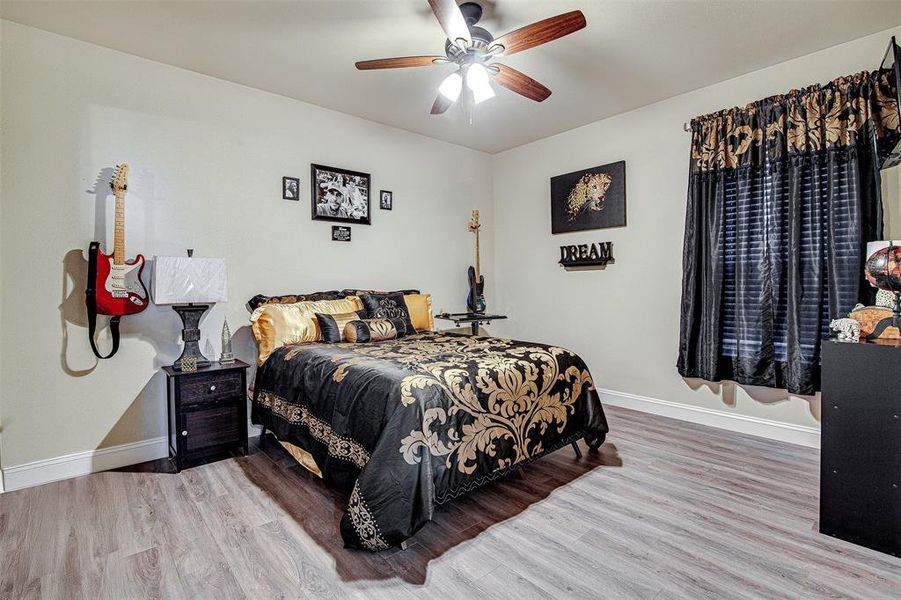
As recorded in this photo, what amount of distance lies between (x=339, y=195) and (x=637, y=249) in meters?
2.73

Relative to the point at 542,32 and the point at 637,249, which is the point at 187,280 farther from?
the point at 637,249

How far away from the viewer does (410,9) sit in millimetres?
2467

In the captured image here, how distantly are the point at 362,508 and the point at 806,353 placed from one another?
3.00 m

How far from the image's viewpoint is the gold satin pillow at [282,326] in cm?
317

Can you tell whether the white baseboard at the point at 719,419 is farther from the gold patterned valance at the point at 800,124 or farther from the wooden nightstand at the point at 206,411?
the wooden nightstand at the point at 206,411

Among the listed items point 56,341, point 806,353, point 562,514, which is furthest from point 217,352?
point 806,353

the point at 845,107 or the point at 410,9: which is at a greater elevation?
the point at 410,9

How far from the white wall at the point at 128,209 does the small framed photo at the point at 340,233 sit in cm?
6

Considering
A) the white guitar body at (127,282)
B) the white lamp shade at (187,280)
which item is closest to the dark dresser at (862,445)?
the white lamp shade at (187,280)

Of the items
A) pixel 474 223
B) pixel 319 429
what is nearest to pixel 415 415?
pixel 319 429

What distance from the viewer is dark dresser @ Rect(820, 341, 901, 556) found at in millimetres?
1870

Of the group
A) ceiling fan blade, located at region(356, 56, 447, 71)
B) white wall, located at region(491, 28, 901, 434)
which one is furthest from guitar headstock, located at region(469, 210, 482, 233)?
ceiling fan blade, located at region(356, 56, 447, 71)

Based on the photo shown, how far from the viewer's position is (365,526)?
6.16 feet

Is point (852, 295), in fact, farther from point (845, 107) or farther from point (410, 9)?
point (410, 9)
